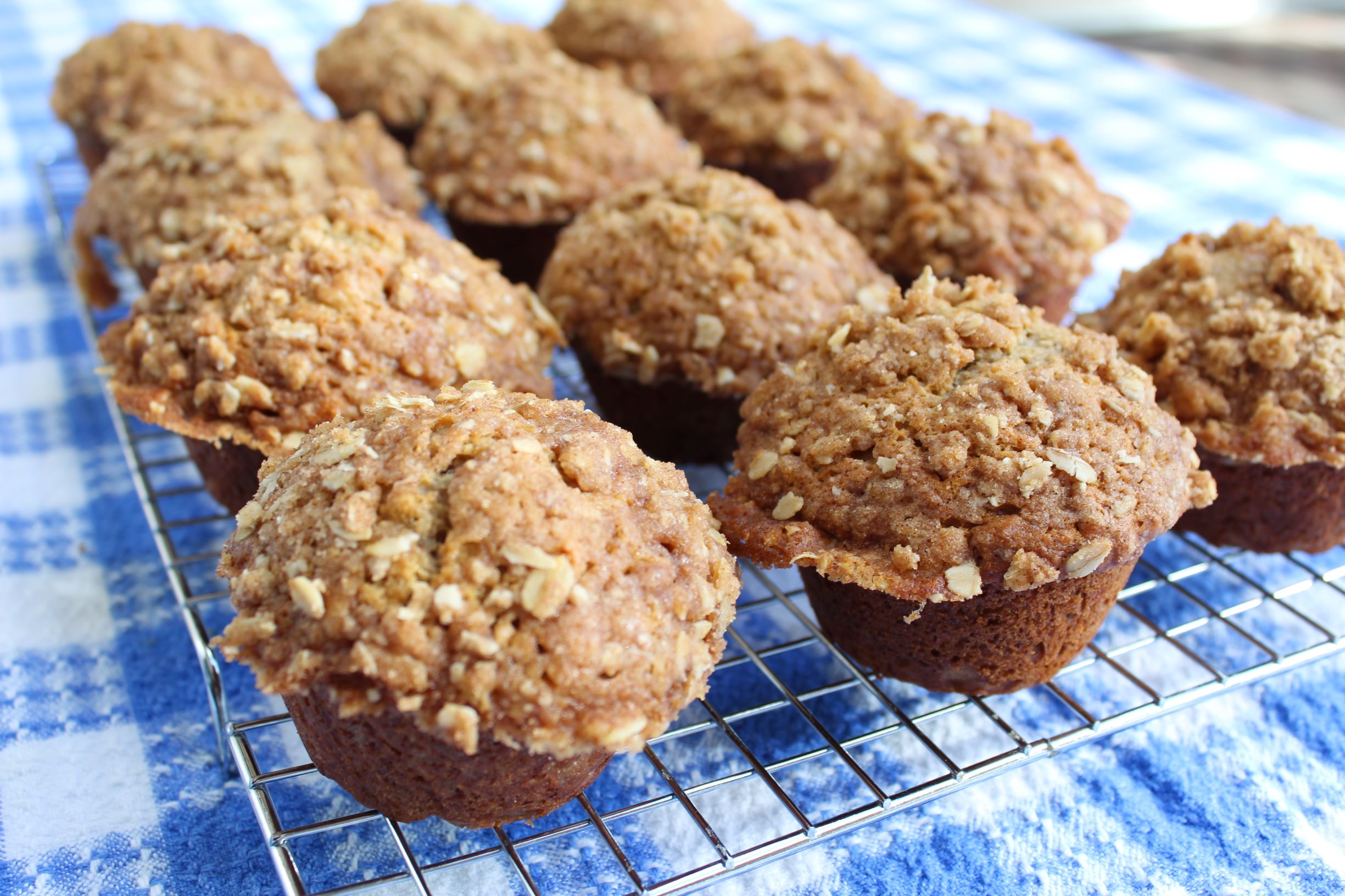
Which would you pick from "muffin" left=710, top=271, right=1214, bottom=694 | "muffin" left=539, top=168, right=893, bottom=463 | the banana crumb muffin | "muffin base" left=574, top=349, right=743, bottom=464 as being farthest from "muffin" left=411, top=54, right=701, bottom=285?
the banana crumb muffin

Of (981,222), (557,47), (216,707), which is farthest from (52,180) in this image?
(981,222)

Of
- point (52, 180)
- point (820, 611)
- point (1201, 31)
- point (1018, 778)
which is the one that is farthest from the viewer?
Answer: point (1201, 31)

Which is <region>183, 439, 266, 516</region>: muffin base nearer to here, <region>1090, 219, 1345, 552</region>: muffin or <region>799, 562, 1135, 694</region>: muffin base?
<region>799, 562, 1135, 694</region>: muffin base

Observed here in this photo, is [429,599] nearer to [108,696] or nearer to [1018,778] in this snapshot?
[108,696]

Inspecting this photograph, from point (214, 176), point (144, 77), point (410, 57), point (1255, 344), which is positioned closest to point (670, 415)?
point (1255, 344)

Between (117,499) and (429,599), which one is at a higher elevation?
(429,599)

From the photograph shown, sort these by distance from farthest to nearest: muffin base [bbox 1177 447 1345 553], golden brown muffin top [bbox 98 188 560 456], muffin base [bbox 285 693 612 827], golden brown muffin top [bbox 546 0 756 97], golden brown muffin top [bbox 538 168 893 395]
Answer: golden brown muffin top [bbox 546 0 756 97] < golden brown muffin top [bbox 538 168 893 395] < muffin base [bbox 1177 447 1345 553] < golden brown muffin top [bbox 98 188 560 456] < muffin base [bbox 285 693 612 827]
